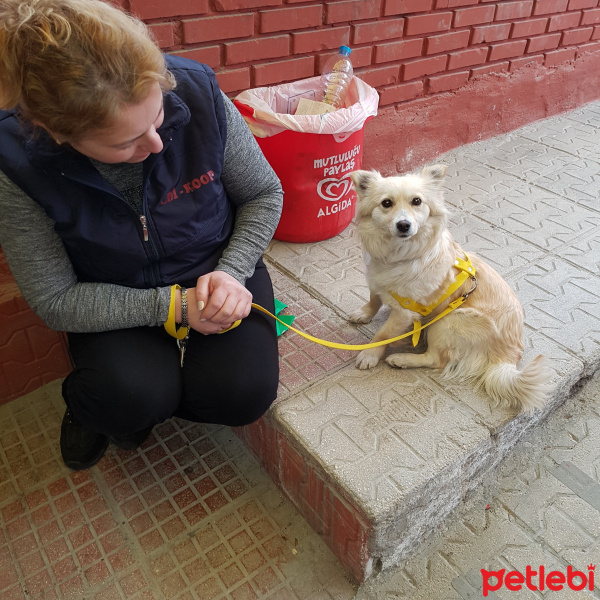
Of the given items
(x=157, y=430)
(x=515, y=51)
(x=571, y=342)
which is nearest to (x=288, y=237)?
(x=157, y=430)

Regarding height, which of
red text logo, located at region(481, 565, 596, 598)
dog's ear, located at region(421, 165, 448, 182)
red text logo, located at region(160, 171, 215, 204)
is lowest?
red text logo, located at region(481, 565, 596, 598)

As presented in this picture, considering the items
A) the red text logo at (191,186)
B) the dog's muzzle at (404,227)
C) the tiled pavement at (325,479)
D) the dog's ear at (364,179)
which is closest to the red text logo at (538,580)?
the tiled pavement at (325,479)

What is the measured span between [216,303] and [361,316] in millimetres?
826

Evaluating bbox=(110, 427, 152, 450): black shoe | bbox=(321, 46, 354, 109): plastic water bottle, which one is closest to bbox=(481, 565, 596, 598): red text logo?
bbox=(110, 427, 152, 450): black shoe

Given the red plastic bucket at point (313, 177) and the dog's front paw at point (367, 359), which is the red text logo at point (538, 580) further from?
the red plastic bucket at point (313, 177)

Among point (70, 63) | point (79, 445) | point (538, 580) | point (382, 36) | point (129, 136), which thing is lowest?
point (538, 580)

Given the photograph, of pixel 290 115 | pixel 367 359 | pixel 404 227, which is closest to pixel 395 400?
pixel 367 359

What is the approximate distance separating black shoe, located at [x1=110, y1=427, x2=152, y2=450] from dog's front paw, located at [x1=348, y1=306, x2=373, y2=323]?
0.91 metres

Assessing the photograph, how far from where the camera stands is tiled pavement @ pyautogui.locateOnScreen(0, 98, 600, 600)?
1545mm

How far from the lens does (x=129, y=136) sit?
113cm

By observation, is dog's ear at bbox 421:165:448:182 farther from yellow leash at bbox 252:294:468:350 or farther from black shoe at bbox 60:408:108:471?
black shoe at bbox 60:408:108:471

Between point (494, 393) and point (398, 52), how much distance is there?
2.06 m

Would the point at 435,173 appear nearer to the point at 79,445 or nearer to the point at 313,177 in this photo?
the point at 313,177

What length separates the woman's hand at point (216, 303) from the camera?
144 cm
